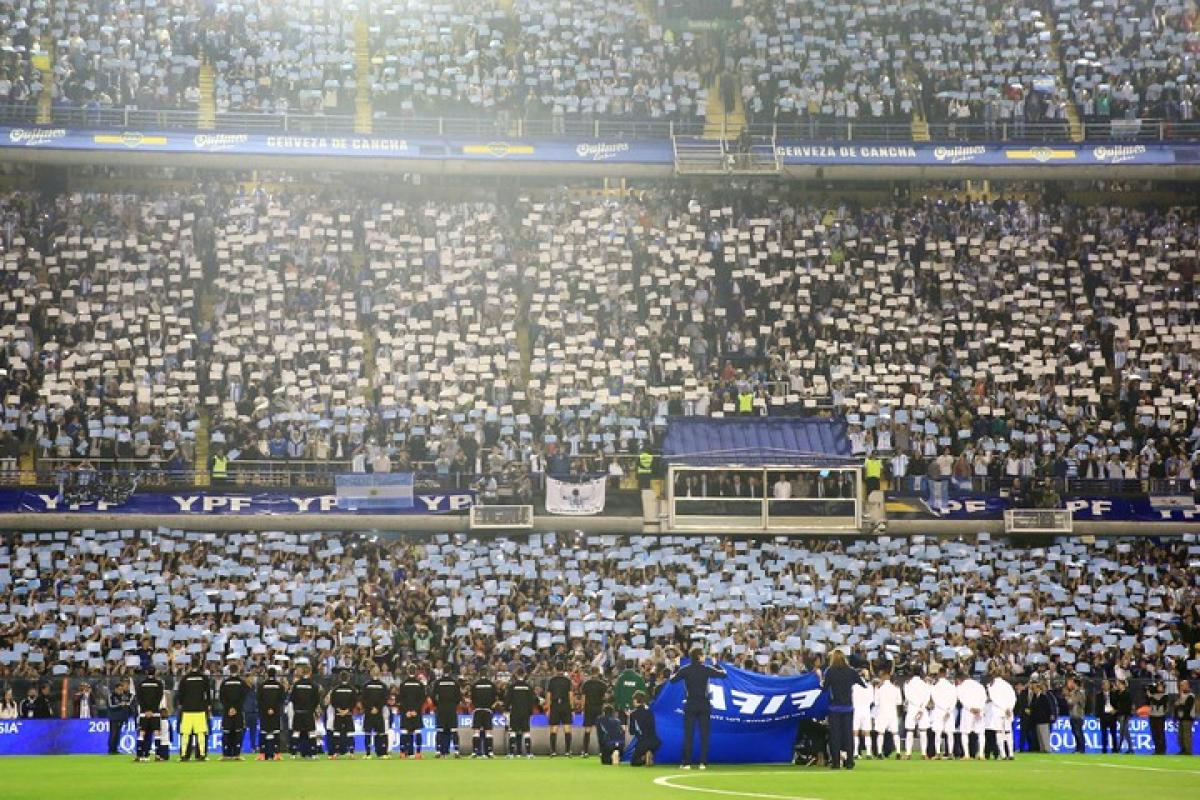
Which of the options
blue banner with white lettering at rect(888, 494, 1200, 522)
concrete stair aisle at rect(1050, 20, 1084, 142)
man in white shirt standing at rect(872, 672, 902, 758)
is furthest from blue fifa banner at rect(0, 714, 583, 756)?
concrete stair aisle at rect(1050, 20, 1084, 142)

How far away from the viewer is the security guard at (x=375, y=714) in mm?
32156

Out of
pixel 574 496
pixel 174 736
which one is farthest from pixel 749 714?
pixel 574 496

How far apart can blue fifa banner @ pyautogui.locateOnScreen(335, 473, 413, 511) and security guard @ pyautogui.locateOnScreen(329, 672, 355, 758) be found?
13.0m

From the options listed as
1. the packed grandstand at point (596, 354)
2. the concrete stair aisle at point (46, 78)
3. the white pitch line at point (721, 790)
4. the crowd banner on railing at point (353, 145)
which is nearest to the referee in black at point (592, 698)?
the packed grandstand at point (596, 354)

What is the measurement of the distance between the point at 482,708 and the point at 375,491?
1418cm

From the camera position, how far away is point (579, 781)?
80.8ft

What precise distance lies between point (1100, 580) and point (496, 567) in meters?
15.1

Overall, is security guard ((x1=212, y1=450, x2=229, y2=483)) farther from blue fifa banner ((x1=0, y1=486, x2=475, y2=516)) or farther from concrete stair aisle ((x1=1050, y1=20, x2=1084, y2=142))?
concrete stair aisle ((x1=1050, y1=20, x2=1084, y2=142))

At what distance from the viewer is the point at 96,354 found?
48.7 m

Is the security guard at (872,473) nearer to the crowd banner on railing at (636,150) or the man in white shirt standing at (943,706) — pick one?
the crowd banner on railing at (636,150)

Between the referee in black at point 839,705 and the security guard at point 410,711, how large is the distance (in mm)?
8233

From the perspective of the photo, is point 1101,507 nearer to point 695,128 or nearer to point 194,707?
point 695,128

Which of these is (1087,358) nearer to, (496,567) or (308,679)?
(496,567)

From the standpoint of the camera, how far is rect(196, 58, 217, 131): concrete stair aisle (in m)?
54.1
